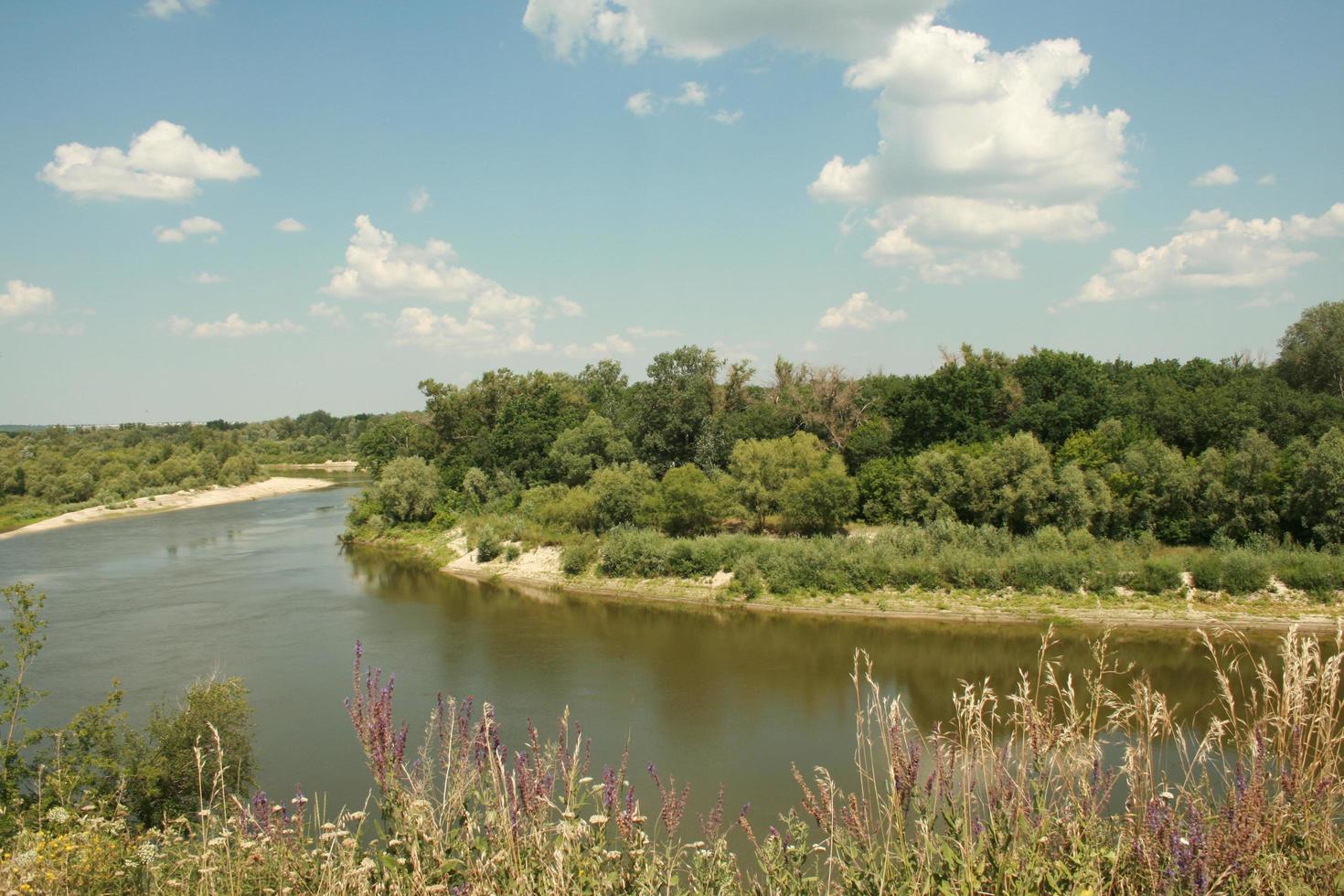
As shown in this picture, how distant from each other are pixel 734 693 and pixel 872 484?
14.9 metres

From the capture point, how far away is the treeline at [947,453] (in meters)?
26.2

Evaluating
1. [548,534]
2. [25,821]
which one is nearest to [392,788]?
[25,821]

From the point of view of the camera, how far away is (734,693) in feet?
58.4

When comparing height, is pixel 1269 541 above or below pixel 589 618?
above

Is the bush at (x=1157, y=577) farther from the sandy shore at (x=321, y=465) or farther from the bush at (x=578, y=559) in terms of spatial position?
the sandy shore at (x=321, y=465)

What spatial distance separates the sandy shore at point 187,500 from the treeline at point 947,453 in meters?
21.4

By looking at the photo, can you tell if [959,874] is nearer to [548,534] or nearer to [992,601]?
[992,601]

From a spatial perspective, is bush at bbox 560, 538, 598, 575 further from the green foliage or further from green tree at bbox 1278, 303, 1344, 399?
green tree at bbox 1278, 303, 1344, 399

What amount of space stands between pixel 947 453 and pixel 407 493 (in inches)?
1012

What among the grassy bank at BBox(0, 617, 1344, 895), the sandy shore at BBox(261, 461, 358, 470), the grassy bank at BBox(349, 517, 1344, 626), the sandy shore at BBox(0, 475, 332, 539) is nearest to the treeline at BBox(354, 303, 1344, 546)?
the grassy bank at BBox(349, 517, 1344, 626)

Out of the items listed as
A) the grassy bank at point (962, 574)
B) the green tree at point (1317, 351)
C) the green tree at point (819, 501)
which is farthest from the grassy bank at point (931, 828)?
the green tree at point (1317, 351)

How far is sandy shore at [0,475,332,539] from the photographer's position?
48781 millimetres

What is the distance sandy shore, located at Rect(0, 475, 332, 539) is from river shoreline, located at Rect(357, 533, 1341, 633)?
35.6 meters

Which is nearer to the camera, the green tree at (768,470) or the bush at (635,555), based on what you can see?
the bush at (635,555)
